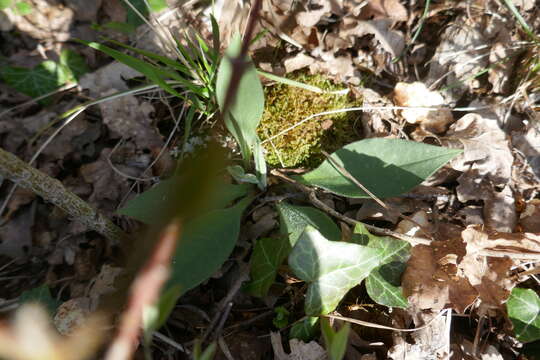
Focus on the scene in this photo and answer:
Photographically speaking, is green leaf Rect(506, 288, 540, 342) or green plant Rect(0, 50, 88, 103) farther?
green plant Rect(0, 50, 88, 103)

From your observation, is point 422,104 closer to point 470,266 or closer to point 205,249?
point 470,266

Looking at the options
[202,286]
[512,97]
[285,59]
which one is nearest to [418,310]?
[202,286]

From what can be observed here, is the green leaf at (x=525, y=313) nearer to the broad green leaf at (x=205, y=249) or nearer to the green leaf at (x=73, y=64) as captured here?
the broad green leaf at (x=205, y=249)

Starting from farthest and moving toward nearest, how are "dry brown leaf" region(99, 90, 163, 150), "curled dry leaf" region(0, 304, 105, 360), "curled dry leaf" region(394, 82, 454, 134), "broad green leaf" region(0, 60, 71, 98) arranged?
1. "broad green leaf" region(0, 60, 71, 98)
2. "dry brown leaf" region(99, 90, 163, 150)
3. "curled dry leaf" region(394, 82, 454, 134)
4. "curled dry leaf" region(0, 304, 105, 360)

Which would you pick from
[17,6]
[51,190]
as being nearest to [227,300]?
[51,190]

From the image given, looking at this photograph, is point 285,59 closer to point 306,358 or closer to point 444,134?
point 444,134

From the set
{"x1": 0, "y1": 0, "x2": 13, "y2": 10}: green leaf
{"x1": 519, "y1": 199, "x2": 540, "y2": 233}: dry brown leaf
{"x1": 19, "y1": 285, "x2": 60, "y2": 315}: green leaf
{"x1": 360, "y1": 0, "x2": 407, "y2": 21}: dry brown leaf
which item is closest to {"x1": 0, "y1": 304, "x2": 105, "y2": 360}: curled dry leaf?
{"x1": 19, "y1": 285, "x2": 60, "y2": 315}: green leaf

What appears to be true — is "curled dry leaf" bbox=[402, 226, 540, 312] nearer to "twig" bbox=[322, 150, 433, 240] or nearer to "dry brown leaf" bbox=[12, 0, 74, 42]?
"twig" bbox=[322, 150, 433, 240]
